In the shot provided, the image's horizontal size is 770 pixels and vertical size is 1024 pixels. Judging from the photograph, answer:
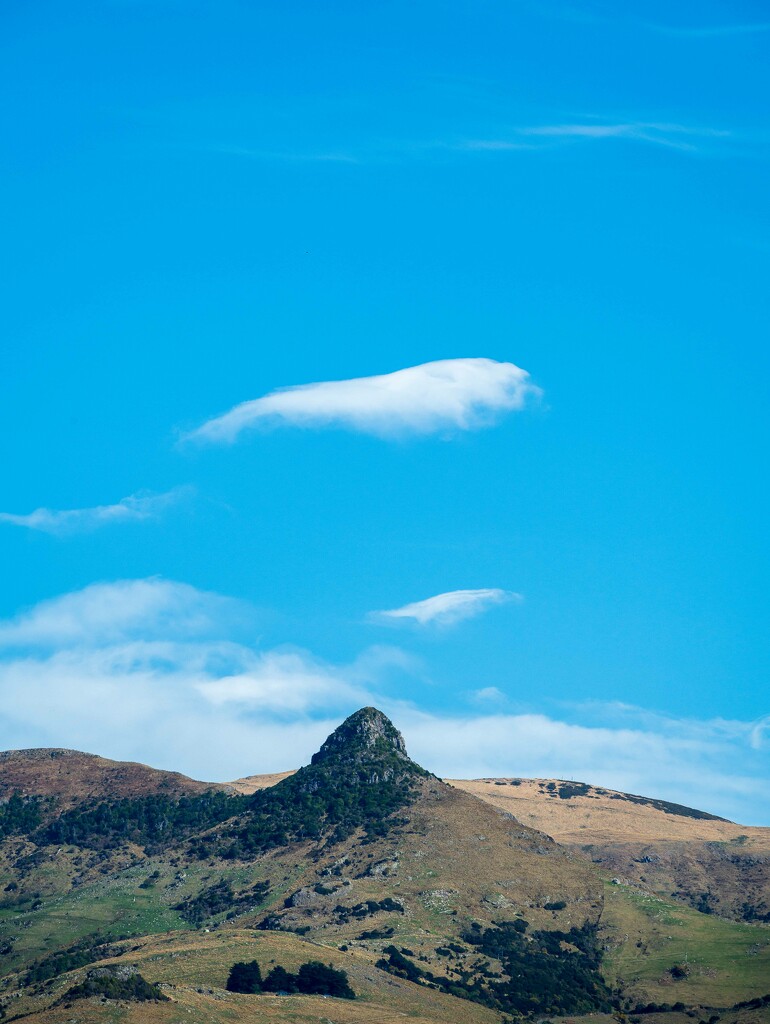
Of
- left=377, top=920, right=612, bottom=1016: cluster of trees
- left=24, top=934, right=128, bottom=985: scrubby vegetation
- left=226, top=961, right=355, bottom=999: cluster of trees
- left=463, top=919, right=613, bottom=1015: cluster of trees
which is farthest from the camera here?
left=463, top=919, right=613, bottom=1015: cluster of trees

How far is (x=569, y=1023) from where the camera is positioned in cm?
16212

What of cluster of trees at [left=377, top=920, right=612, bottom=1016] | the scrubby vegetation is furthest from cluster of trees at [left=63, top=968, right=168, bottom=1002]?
cluster of trees at [left=377, top=920, right=612, bottom=1016]

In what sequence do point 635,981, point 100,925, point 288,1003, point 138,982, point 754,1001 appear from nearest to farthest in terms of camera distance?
point 138,982
point 288,1003
point 754,1001
point 635,981
point 100,925

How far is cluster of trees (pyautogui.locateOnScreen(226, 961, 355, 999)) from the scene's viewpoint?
485 ft

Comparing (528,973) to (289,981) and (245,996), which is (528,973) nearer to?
(289,981)

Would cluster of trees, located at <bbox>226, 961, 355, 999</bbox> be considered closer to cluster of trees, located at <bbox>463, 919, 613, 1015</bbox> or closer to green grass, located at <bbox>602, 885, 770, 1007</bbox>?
cluster of trees, located at <bbox>463, 919, 613, 1015</bbox>

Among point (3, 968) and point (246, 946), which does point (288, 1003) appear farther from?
point (3, 968)

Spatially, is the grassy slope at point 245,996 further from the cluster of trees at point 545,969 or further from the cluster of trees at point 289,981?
the cluster of trees at point 545,969

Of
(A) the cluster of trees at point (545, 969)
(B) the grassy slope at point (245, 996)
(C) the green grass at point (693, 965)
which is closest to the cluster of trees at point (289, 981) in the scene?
(B) the grassy slope at point (245, 996)

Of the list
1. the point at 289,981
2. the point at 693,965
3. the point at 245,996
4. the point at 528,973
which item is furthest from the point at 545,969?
the point at 245,996

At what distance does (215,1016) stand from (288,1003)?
14.9 m

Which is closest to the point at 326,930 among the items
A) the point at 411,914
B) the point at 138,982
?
the point at 411,914

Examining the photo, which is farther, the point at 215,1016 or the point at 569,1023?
the point at 569,1023

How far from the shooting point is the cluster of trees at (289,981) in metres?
148
